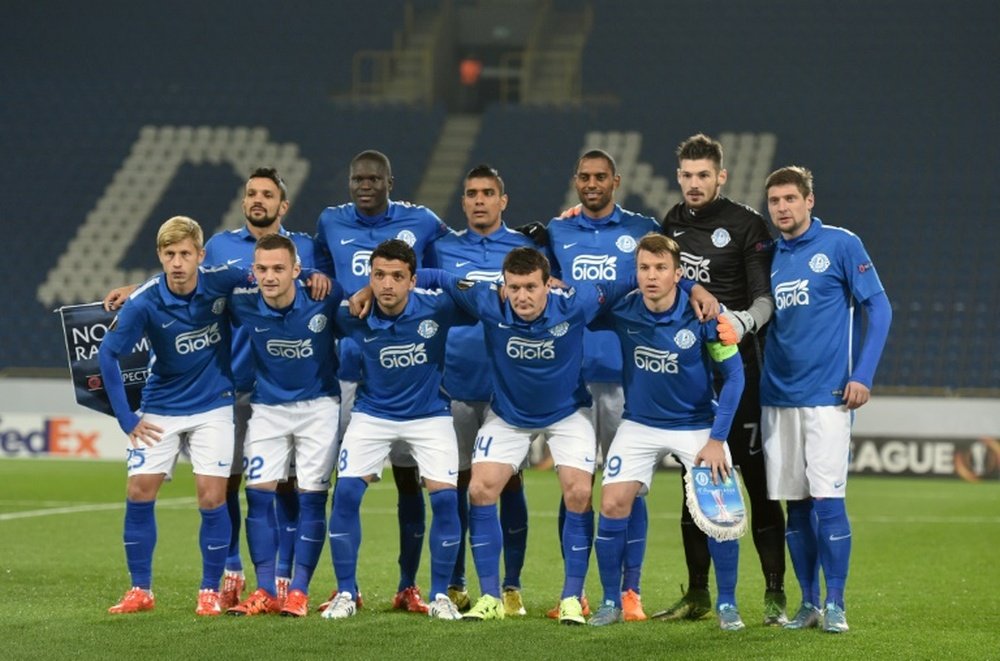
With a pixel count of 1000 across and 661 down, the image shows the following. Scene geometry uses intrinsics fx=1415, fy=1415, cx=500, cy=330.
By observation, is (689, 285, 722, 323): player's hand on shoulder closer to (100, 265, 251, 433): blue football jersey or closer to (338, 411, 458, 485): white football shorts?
(338, 411, 458, 485): white football shorts

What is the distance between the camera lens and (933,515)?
13.1 meters

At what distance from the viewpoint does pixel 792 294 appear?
6.42 metres

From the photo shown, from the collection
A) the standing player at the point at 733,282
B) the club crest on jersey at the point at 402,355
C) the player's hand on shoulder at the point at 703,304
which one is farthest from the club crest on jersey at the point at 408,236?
the player's hand on shoulder at the point at 703,304

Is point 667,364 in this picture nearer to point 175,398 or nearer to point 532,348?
point 532,348

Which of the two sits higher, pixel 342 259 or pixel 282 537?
pixel 342 259

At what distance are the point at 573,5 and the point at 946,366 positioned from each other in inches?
410

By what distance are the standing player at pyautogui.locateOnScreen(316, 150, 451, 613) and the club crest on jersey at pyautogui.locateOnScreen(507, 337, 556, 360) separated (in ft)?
3.01

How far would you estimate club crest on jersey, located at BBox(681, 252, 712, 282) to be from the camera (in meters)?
6.78

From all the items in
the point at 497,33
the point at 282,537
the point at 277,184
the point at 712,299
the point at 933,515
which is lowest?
the point at 933,515

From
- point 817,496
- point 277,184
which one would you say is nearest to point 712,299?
point 817,496

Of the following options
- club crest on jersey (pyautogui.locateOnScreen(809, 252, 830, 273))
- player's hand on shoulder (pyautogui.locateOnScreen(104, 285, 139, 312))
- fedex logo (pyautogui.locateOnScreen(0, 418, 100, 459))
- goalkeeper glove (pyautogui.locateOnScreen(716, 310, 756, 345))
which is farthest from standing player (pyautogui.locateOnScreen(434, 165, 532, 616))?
fedex logo (pyautogui.locateOnScreen(0, 418, 100, 459))

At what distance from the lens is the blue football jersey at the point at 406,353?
6.68 meters

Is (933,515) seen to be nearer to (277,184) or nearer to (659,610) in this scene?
(659,610)

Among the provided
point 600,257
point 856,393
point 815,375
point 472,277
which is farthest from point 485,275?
point 856,393
